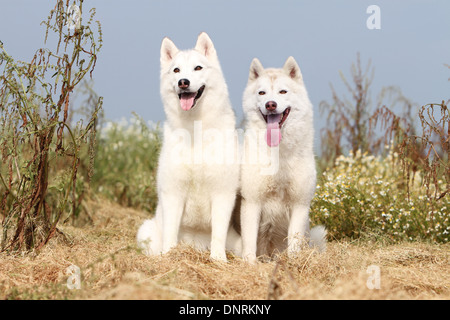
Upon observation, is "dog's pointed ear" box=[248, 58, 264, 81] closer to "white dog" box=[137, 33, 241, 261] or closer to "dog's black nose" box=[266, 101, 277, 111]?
"white dog" box=[137, 33, 241, 261]

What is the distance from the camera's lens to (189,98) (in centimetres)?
410

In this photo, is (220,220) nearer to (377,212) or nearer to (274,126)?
(274,126)

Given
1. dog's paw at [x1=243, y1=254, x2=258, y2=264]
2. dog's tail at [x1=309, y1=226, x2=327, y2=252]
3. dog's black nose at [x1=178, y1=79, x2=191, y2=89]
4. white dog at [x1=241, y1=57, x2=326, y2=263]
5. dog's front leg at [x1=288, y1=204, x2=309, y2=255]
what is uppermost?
dog's black nose at [x1=178, y1=79, x2=191, y2=89]

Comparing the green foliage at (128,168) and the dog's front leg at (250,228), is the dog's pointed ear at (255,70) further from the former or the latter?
the green foliage at (128,168)

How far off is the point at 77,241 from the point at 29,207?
88 centimetres

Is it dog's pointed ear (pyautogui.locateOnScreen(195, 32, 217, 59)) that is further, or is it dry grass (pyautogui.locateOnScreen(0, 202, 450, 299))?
dog's pointed ear (pyautogui.locateOnScreen(195, 32, 217, 59))

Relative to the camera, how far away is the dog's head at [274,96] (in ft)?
13.6

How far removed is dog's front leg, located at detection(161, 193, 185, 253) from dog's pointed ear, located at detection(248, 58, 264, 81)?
1185mm

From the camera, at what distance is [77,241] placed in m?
5.02

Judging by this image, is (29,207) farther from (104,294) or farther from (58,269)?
(104,294)

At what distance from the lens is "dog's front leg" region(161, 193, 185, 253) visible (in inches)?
164

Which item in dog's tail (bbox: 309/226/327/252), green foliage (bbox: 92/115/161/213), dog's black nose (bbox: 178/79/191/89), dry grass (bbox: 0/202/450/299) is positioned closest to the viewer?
dry grass (bbox: 0/202/450/299)

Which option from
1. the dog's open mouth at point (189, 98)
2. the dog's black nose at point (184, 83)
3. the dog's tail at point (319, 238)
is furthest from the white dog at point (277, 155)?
the dog's black nose at point (184, 83)

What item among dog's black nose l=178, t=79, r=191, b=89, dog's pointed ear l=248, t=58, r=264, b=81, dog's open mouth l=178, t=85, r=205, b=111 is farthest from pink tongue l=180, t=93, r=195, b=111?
dog's pointed ear l=248, t=58, r=264, b=81
